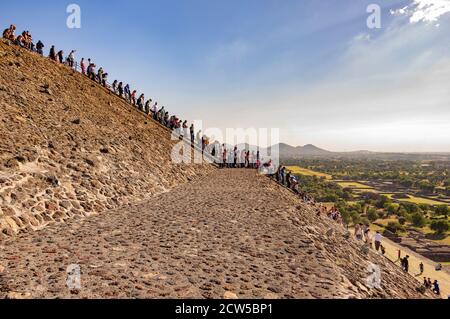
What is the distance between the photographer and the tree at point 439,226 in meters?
58.4

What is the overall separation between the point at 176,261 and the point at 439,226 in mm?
71337

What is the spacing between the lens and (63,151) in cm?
1297

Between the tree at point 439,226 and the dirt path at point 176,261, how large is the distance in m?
65.1

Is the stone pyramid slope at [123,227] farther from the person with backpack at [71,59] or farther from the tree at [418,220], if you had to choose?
the tree at [418,220]

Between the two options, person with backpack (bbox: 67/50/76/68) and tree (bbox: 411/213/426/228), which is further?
tree (bbox: 411/213/426/228)

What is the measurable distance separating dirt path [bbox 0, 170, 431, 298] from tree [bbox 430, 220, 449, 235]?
214ft

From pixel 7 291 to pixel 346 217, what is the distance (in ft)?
229

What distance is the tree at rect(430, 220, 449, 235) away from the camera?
5837cm

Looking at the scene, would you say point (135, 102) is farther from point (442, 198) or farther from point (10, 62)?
point (442, 198)

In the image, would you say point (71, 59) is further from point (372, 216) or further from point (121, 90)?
point (372, 216)

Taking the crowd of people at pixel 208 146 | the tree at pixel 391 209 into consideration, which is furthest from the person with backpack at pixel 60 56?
the tree at pixel 391 209

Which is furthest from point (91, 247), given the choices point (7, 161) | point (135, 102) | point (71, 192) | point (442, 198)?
point (442, 198)

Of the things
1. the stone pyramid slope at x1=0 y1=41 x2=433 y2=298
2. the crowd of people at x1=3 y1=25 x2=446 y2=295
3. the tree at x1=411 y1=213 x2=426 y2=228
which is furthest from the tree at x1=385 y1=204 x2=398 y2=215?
the stone pyramid slope at x1=0 y1=41 x2=433 y2=298

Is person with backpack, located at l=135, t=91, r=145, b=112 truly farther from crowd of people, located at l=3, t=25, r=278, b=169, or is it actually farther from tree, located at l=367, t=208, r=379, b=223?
tree, located at l=367, t=208, r=379, b=223
